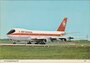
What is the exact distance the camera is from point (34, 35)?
5381 centimetres

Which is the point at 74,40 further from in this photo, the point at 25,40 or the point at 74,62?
the point at 74,62

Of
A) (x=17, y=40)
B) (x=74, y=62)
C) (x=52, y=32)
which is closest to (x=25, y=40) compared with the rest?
(x=17, y=40)

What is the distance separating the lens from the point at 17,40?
171 ft

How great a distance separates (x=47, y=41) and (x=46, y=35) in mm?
2099

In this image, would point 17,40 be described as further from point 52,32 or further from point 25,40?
point 52,32

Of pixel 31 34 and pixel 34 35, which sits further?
pixel 34 35

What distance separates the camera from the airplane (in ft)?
169

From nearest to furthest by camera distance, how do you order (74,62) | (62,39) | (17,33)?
(74,62), (17,33), (62,39)

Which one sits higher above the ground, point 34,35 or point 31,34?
point 31,34


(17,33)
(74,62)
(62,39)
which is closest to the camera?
(74,62)

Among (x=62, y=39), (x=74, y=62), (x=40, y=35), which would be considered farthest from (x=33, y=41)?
(x=74, y=62)

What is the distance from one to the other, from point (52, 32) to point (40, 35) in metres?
2.94

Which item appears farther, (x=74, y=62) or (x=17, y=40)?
(x=17, y=40)

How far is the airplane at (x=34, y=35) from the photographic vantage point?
51.5 metres
